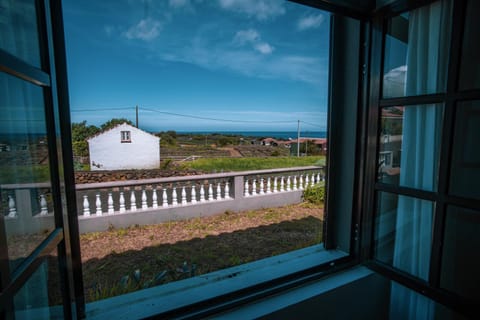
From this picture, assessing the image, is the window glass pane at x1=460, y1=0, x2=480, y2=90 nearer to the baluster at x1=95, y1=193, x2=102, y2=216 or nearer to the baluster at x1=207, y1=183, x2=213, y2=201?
the baluster at x1=207, y1=183, x2=213, y2=201

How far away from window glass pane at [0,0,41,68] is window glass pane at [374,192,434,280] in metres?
1.34

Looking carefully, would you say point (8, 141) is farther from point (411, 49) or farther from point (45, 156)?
point (411, 49)

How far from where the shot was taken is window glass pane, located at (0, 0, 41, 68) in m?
0.49

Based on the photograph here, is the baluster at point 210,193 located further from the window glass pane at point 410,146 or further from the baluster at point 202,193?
the window glass pane at point 410,146

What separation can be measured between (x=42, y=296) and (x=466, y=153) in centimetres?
139

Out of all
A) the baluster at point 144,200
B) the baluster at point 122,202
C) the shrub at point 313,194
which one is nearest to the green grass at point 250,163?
the shrub at point 313,194

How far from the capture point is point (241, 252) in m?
2.39

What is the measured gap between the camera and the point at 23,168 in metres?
0.55

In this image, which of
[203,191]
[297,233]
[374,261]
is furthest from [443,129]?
[203,191]

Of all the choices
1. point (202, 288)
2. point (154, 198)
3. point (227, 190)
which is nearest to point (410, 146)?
point (202, 288)

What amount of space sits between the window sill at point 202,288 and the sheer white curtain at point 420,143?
32 cm

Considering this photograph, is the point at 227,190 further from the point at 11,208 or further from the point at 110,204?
the point at 11,208

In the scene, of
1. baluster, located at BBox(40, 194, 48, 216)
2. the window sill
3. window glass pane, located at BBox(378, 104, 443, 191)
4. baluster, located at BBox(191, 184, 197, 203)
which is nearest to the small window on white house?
baluster, located at BBox(191, 184, 197, 203)

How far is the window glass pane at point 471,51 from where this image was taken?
80 cm
